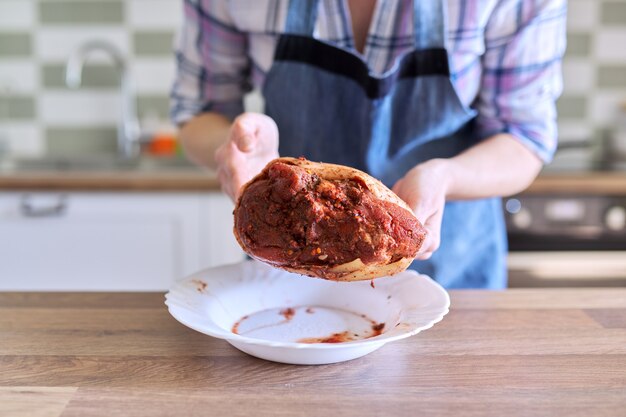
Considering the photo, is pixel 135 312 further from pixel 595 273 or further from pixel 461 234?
pixel 595 273

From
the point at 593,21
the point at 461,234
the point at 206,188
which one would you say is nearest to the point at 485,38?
the point at 461,234

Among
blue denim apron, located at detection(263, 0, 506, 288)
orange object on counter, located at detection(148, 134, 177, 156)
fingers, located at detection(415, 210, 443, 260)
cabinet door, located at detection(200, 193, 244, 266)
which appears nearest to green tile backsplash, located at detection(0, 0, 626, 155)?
orange object on counter, located at detection(148, 134, 177, 156)

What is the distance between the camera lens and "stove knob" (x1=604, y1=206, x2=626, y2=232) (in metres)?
1.90

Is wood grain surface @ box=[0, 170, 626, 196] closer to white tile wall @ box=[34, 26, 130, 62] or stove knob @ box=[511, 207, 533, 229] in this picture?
stove knob @ box=[511, 207, 533, 229]

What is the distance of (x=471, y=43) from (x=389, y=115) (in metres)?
0.18

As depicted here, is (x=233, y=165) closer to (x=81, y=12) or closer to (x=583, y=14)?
(x=81, y=12)

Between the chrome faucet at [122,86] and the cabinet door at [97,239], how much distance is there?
0.58 meters

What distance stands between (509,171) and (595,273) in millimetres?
933

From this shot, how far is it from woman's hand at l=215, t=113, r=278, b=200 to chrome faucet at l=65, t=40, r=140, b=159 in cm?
152

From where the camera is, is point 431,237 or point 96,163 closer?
point 431,237

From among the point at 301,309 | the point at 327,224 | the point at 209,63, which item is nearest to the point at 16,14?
the point at 209,63

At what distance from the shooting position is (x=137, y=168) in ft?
6.79

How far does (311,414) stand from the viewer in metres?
0.61

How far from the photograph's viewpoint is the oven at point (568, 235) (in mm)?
1891
